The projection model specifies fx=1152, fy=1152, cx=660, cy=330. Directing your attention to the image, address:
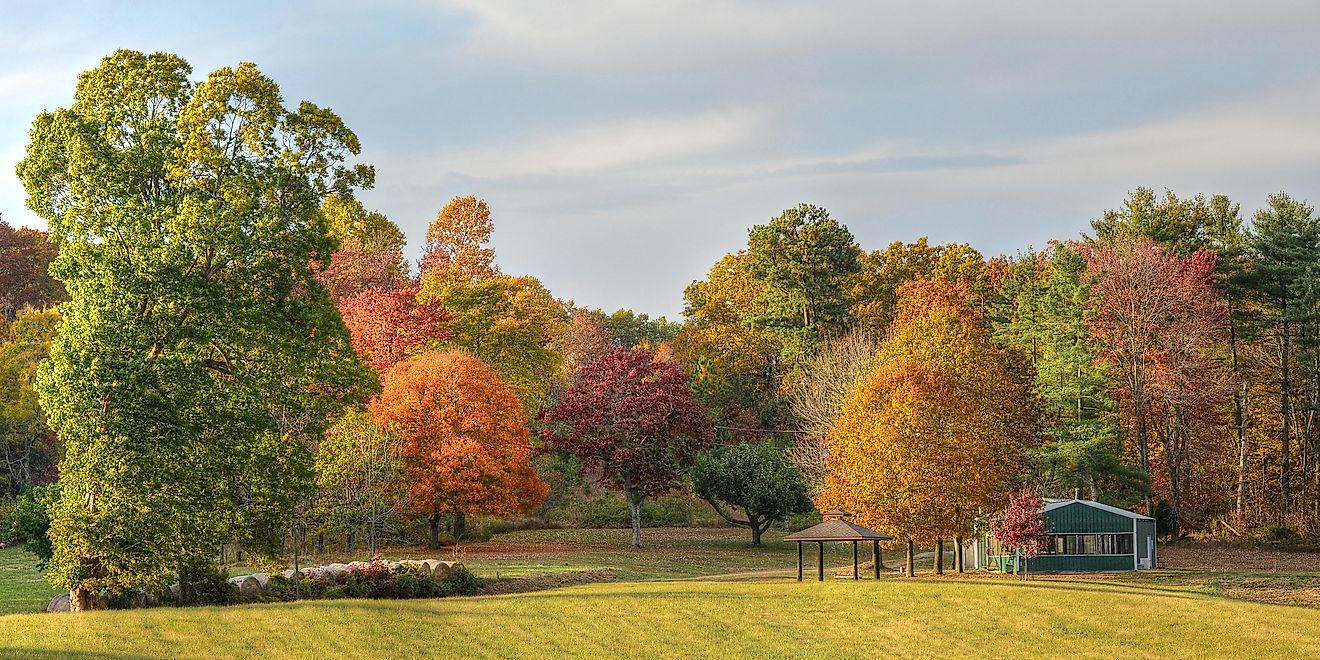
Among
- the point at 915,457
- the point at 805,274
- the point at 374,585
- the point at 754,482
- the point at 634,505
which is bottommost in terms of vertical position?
the point at 374,585

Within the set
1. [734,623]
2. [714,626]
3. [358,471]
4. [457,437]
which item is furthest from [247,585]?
[457,437]

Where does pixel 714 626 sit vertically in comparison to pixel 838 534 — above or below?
below

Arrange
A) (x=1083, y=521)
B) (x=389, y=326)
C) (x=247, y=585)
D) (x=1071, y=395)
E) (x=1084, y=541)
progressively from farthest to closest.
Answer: (x=389, y=326), (x=1071, y=395), (x=1084, y=541), (x=1083, y=521), (x=247, y=585)

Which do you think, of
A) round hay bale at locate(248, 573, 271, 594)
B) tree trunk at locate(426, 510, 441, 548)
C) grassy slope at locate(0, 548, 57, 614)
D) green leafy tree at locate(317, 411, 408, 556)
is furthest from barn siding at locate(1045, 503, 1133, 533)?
grassy slope at locate(0, 548, 57, 614)

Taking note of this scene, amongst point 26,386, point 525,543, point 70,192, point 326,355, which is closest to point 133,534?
point 326,355

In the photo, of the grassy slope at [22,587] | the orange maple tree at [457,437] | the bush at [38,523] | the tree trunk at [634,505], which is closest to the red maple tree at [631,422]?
the tree trunk at [634,505]

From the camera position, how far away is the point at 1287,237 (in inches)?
2103

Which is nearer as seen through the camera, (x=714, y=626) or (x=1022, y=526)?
(x=714, y=626)

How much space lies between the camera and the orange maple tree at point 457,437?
41.1 metres

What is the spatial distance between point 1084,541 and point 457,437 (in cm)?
2271

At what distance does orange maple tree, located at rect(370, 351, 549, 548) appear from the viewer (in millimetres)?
41094

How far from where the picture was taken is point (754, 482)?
50.2 meters

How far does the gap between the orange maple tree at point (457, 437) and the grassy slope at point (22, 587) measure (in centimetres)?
1184

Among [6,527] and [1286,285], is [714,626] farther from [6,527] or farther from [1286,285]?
[1286,285]
